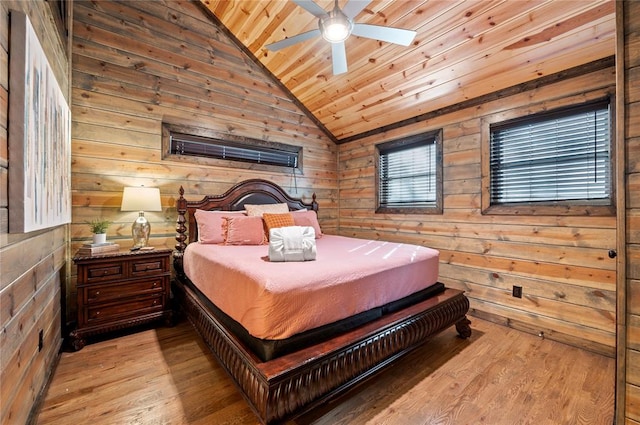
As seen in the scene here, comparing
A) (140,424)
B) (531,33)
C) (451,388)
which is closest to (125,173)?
(140,424)

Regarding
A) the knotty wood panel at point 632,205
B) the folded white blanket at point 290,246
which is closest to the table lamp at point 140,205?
the folded white blanket at point 290,246

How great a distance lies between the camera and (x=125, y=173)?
2.99 metres

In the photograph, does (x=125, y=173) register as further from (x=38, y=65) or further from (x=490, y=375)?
(x=490, y=375)

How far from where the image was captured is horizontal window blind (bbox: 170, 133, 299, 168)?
3.39 m

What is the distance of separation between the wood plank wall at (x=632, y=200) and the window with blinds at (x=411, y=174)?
94.5 inches

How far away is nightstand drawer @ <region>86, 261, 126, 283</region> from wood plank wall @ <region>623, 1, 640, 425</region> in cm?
338

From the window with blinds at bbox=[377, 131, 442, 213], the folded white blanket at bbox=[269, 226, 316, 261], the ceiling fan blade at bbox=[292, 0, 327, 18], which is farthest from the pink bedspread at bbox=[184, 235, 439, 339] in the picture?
the ceiling fan blade at bbox=[292, 0, 327, 18]

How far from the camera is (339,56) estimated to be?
251 centimetres

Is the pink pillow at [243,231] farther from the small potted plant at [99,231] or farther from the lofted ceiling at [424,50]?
the lofted ceiling at [424,50]

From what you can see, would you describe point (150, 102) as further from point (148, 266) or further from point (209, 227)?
point (148, 266)

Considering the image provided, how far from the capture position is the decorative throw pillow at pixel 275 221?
125 inches

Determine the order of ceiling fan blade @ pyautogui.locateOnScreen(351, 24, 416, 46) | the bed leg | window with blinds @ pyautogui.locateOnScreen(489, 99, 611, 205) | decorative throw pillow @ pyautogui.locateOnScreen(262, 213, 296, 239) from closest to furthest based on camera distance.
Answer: ceiling fan blade @ pyautogui.locateOnScreen(351, 24, 416, 46) < window with blinds @ pyautogui.locateOnScreen(489, 99, 611, 205) < the bed leg < decorative throw pillow @ pyautogui.locateOnScreen(262, 213, 296, 239)

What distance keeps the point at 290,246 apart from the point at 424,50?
2419mm

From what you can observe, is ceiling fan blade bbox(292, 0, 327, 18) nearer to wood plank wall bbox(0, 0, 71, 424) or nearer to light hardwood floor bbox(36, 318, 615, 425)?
wood plank wall bbox(0, 0, 71, 424)
